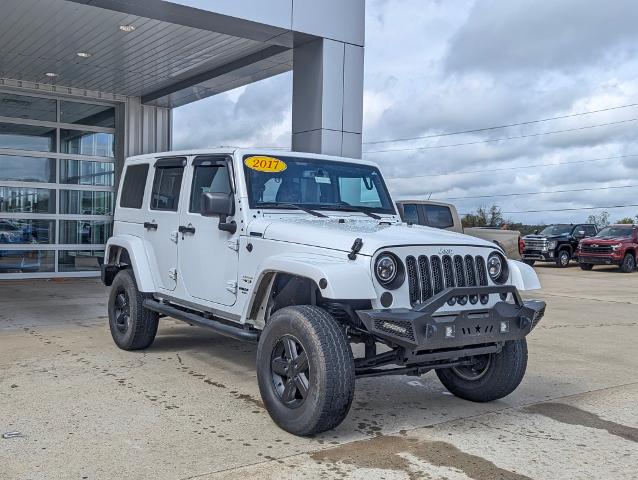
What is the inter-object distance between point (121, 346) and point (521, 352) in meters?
4.19

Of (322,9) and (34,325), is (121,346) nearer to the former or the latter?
(34,325)

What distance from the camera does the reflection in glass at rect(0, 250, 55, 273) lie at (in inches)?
596

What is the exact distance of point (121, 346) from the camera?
7.21m

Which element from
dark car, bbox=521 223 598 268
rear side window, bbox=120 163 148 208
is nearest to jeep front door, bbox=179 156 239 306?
rear side window, bbox=120 163 148 208

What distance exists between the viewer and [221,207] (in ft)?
18.0

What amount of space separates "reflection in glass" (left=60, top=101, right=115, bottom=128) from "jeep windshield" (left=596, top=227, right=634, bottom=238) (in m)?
17.9

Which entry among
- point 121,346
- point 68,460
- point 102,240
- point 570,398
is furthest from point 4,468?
point 102,240

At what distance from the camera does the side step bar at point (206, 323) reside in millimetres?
5312

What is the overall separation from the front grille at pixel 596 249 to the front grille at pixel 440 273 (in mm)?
Result: 20674

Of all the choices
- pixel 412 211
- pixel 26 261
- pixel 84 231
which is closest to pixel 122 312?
pixel 412 211

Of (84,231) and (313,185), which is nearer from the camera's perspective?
(313,185)

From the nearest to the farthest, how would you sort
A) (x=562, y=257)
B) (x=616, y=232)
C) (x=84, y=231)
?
(x=84, y=231)
(x=616, y=232)
(x=562, y=257)

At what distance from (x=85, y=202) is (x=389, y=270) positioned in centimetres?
1339

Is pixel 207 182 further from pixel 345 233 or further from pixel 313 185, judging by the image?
pixel 345 233
